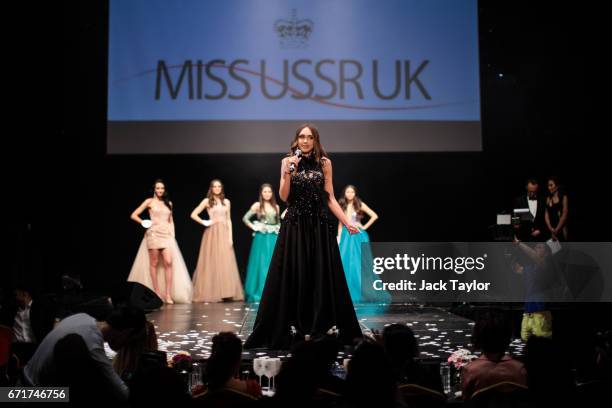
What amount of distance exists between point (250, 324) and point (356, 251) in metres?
3.18

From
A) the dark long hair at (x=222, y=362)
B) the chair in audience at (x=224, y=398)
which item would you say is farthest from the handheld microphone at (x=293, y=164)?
the chair in audience at (x=224, y=398)

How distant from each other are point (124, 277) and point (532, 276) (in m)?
5.79

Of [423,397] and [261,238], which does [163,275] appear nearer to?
[261,238]

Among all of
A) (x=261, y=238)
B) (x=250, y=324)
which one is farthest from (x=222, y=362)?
(x=261, y=238)

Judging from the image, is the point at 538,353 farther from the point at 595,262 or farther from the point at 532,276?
the point at 595,262

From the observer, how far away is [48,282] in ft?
31.5

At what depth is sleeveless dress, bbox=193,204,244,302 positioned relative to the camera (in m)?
9.71

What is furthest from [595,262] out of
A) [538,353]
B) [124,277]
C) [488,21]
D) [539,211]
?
[124,277]

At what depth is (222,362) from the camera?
2.52 m

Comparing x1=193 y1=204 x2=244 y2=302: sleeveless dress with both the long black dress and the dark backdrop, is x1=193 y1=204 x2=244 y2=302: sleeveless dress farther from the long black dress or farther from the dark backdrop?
the long black dress

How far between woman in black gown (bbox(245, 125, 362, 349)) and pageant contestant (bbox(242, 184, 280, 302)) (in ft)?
15.3

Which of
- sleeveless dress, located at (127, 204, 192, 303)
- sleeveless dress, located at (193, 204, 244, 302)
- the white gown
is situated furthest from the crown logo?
the white gown

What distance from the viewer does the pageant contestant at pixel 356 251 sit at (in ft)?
30.4

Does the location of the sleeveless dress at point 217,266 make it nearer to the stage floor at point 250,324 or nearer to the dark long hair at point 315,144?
the stage floor at point 250,324
